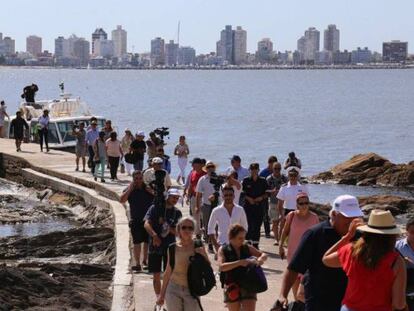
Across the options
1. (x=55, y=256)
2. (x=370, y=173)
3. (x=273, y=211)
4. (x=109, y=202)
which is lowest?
(x=370, y=173)

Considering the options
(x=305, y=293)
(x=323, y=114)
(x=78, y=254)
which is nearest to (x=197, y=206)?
(x=78, y=254)

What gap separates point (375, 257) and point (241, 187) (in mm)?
7899

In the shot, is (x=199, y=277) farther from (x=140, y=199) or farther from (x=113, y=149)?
(x=113, y=149)

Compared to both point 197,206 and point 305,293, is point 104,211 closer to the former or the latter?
point 197,206

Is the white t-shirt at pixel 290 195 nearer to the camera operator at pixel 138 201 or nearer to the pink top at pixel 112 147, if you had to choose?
the camera operator at pixel 138 201

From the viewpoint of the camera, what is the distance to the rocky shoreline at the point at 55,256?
488 inches

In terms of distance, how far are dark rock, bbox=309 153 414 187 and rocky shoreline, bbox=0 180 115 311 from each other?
48.7 ft

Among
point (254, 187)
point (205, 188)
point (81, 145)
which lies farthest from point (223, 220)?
point (81, 145)

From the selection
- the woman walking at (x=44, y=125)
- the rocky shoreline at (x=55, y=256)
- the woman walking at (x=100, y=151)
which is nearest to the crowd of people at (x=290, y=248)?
the rocky shoreline at (x=55, y=256)

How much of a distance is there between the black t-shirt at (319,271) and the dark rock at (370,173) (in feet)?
101

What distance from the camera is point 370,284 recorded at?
6871 millimetres

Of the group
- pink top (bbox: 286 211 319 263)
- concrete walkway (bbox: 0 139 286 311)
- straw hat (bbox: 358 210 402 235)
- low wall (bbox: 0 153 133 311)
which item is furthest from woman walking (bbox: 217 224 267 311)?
low wall (bbox: 0 153 133 311)

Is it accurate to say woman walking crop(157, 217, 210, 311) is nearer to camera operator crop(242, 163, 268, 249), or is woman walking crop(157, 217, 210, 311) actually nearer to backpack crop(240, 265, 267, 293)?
backpack crop(240, 265, 267, 293)

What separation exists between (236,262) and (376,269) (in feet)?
7.80
